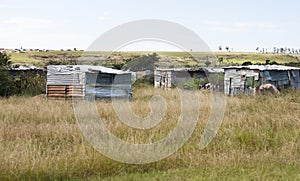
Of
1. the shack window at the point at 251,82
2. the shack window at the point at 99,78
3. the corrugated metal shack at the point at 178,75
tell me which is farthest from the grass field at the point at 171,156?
the corrugated metal shack at the point at 178,75

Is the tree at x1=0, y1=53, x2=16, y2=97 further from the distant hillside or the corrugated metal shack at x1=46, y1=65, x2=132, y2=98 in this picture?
the distant hillside

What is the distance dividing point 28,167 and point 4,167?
0.37 m

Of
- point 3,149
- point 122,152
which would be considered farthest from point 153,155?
point 3,149

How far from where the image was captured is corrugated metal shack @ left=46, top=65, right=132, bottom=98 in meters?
20.1

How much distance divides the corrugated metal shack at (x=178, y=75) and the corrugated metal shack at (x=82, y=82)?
1265 cm

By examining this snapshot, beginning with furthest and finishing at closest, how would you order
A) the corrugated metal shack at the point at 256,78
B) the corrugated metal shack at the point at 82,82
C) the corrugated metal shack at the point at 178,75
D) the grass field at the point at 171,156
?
1. the corrugated metal shack at the point at 178,75
2. the corrugated metal shack at the point at 256,78
3. the corrugated metal shack at the point at 82,82
4. the grass field at the point at 171,156

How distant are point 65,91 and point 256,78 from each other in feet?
43.2

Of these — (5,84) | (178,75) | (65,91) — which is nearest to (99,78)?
(65,91)

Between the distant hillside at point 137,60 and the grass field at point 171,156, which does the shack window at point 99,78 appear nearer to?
the distant hillside at point 137,60

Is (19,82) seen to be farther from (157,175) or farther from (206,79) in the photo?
(157,175)

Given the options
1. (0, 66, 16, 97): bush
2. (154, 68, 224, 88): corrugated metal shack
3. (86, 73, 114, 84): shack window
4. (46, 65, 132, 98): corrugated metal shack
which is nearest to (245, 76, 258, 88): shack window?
(154, 68, 224, 88): corrugated metal shack

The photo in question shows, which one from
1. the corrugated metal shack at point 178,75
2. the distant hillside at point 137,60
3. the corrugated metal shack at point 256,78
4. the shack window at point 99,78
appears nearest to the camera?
the shack window at point 99,78

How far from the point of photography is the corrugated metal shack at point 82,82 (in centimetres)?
2008

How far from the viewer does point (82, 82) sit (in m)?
20.0
